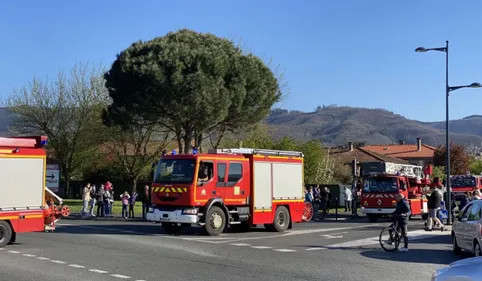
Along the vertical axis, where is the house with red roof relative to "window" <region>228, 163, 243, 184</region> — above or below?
above

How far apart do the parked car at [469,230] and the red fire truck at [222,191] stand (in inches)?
300

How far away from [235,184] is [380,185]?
1224 cm

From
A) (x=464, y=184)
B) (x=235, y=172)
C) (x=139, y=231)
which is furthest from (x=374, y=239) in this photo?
(x=464, y=184)

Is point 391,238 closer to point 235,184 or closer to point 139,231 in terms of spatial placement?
point 235,184

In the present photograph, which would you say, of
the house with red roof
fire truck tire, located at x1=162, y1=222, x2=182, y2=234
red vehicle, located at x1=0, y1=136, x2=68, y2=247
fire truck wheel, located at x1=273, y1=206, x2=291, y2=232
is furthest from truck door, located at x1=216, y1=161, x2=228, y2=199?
the house with red roof

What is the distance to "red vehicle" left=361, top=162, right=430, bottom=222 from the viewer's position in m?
31.0

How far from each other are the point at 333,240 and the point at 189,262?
296 inches

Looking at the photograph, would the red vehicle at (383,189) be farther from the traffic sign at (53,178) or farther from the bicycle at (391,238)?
the traffic sign at (53,178)

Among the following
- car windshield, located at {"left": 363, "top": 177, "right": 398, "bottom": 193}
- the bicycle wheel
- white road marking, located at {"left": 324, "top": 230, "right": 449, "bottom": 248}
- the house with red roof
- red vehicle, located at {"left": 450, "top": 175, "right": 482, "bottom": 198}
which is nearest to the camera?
the bicycle wheel

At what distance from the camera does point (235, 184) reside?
21656mm

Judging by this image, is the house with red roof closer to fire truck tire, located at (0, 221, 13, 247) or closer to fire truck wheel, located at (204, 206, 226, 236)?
fire truck wheel, located at (204, 206, 226, 236)

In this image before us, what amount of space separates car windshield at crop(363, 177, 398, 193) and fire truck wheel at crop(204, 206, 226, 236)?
496 inches

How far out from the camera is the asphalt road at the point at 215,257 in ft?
39.5

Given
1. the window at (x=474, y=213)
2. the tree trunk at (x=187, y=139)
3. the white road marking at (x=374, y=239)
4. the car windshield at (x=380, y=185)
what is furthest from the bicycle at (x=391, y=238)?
the tree trunk at (x=187, y=139)
